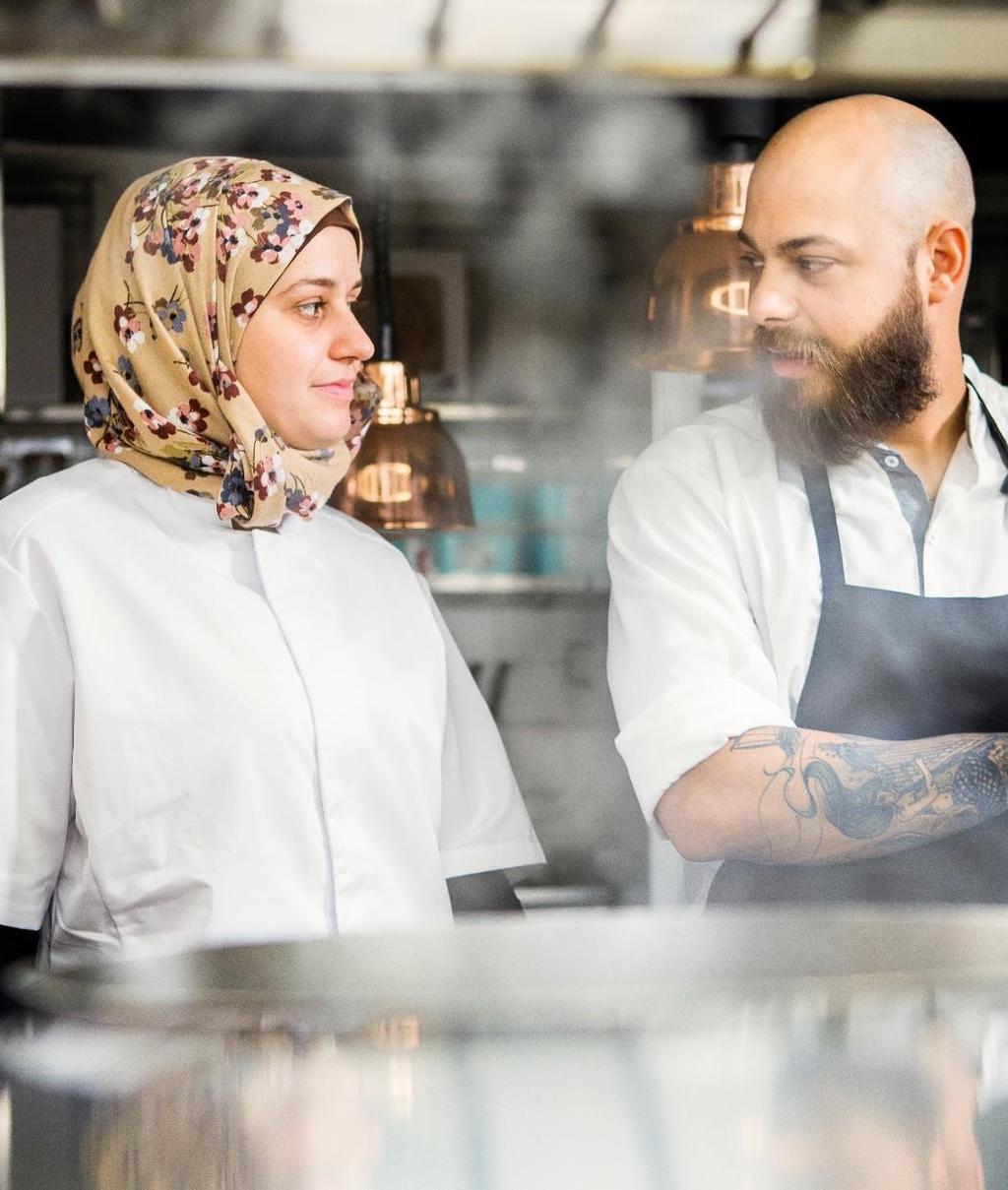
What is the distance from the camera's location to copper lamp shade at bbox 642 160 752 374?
167 cm

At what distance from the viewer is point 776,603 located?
51.4 inches

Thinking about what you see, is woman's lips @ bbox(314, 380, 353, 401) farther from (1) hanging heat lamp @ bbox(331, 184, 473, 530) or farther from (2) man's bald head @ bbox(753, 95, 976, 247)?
(1) hanging heat lamp @ bbox(331, 184, 473, 530)

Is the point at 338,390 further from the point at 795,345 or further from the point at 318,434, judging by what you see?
the point at 795,345

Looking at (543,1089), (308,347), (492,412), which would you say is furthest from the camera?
(492,412)

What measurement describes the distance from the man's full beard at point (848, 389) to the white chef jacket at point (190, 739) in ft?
1.28

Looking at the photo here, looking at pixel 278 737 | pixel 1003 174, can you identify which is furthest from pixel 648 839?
pixel 1003 174

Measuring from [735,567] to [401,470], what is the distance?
26.5 inches

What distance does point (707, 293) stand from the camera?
1.67 metres

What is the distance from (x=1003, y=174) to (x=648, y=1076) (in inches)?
128

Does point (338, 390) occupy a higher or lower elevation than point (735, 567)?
higher

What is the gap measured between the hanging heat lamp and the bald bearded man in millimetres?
545

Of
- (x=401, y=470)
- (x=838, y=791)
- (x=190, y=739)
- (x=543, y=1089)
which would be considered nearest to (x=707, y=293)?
(x=401, y=470)

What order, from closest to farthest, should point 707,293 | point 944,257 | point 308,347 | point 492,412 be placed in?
1. point 308,347
2. point 944,257
3. point 707,293
4. point 492,412

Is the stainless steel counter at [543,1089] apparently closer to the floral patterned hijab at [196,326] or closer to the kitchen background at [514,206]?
the floral patterned hijab at [196,326]
